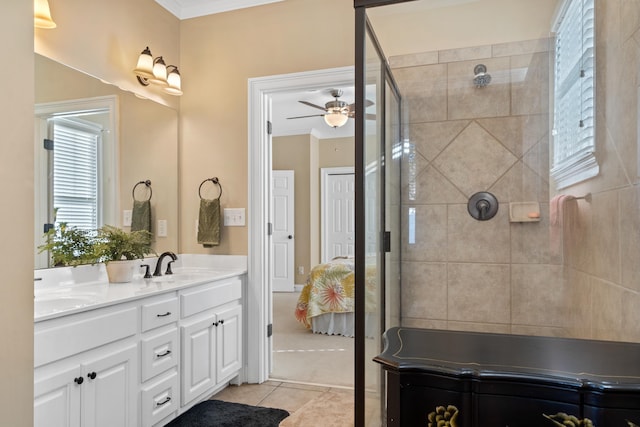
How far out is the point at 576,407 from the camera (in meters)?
0.80

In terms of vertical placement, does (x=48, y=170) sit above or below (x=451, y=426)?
above

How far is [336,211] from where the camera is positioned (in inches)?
271

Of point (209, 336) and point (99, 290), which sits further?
point (209, 336)

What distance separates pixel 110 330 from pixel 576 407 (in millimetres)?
1768

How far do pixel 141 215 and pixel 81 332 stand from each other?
122 centimetres

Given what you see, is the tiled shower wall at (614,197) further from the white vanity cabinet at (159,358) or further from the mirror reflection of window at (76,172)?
the mirror reflection of window at (76,172)

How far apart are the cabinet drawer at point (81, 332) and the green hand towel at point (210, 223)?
1058 mm

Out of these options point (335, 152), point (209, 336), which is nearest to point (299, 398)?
point (209, 336)

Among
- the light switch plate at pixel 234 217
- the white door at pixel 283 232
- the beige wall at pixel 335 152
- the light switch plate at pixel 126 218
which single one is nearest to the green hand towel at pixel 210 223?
the light switch plate at pixel 234 217

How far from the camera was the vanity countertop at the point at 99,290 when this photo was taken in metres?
1.68

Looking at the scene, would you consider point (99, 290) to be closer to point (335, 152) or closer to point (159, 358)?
point (159, 358)

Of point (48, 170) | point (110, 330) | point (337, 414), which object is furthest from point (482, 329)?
point (48, 170)

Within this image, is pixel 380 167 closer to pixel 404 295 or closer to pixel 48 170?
pixel 404 295

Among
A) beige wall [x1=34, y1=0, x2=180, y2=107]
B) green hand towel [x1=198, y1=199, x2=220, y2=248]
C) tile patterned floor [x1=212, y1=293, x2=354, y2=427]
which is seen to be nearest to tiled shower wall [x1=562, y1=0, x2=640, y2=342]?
tile patterned floor [x1=212, y1=293, x2=354, y2=427]
